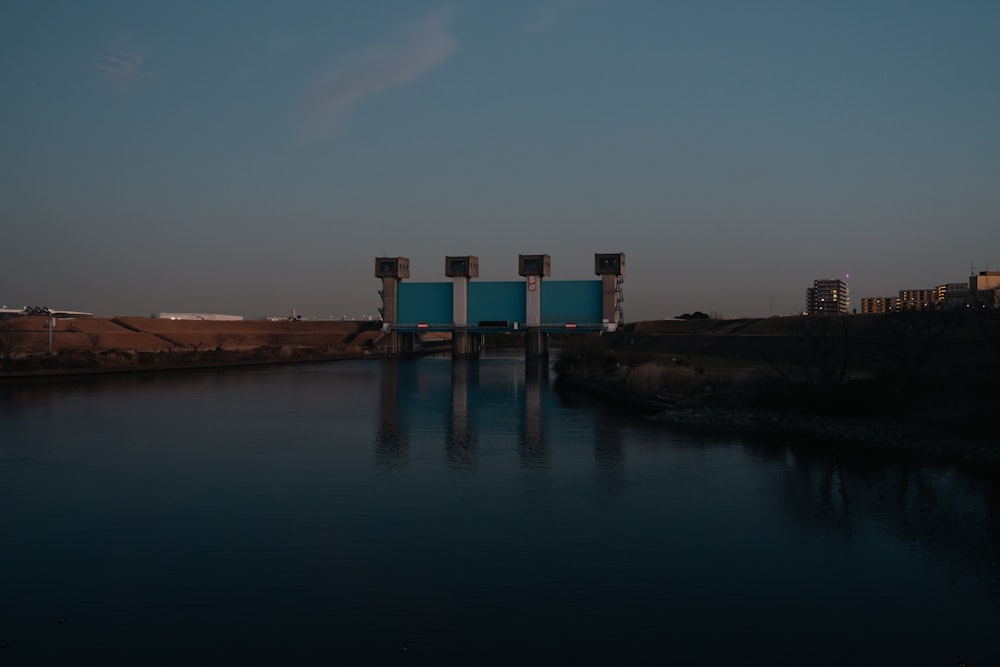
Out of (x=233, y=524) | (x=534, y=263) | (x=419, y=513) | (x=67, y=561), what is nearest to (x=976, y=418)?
(x=419, y=513)

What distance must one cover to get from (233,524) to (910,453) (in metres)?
16.9

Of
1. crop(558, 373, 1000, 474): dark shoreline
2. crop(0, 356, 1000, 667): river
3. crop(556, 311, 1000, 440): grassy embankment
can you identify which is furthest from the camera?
crop(556, 311, 1000, 440): grassy embankment

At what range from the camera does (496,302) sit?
289ft

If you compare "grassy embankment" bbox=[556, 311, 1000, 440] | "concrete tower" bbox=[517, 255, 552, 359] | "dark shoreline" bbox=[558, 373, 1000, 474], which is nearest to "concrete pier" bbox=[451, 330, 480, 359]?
"concrete tower" bbox=[517, 255, 552, 359]

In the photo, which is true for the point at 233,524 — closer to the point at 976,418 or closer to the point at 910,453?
the point at 910,453

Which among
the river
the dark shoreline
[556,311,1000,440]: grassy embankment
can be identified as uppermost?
[556,311,1000,440]: grassy embankment

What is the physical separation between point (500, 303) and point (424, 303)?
8945 millimetres

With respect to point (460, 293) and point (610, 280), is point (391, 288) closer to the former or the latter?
point (460, 293)

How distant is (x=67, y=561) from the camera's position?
11836 mm

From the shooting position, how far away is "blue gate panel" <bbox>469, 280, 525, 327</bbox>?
86938 millimetres

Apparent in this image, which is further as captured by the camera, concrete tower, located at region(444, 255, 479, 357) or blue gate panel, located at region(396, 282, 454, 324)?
blue gate panel, located at region(396, 282, 454, 324)

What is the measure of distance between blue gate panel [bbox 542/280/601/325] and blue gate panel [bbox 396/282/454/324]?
10875mm

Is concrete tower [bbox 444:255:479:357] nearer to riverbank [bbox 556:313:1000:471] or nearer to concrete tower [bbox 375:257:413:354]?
concrete tower [bbox 375:257:413:354]

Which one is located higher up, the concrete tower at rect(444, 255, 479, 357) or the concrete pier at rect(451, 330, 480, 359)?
the concrete tower at rect(444, 255, 479, 357)
